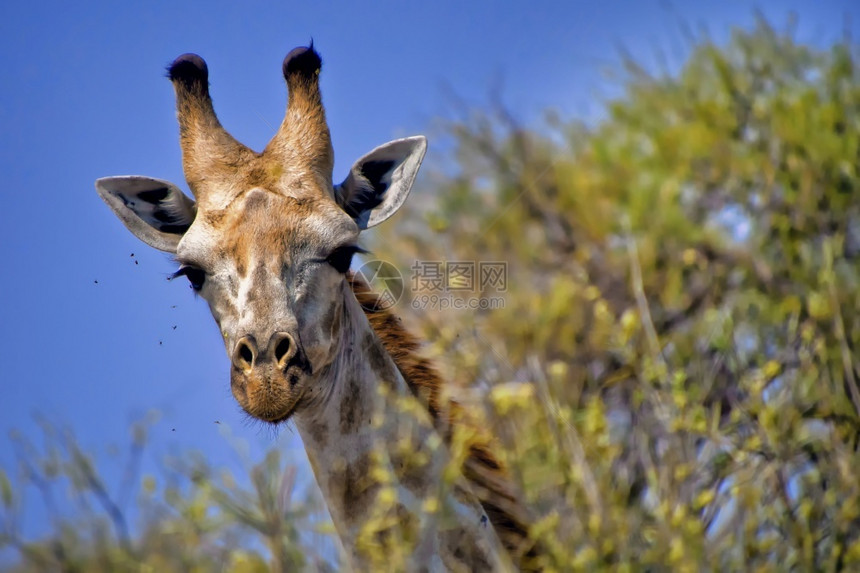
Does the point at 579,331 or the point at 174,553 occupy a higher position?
the point at 579,331

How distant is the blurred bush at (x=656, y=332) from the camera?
4246mm

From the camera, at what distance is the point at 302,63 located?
595 centimetres

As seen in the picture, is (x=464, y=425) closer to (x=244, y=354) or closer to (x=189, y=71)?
(x=244, y=354)

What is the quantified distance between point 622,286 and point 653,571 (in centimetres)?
610

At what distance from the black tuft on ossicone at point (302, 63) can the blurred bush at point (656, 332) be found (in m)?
1.24

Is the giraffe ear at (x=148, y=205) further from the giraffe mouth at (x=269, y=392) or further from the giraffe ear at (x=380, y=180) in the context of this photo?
the giraffe mouth at (x=269, y=392)

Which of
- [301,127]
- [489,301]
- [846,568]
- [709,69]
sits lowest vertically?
[846,568]

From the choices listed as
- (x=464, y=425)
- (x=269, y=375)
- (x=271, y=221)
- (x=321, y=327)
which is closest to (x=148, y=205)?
(x=271, y=221)

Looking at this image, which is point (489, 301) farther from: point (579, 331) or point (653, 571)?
point (653, 571)

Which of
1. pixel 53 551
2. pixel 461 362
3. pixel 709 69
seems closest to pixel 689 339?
pixel 709 69

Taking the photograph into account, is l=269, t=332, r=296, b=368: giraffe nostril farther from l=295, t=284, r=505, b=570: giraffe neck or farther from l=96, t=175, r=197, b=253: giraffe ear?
l=96, t=175, r=197, b=253: giraffe ear

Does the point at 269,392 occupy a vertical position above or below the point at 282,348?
below

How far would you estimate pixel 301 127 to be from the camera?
227 inches

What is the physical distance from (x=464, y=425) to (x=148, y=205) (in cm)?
214
